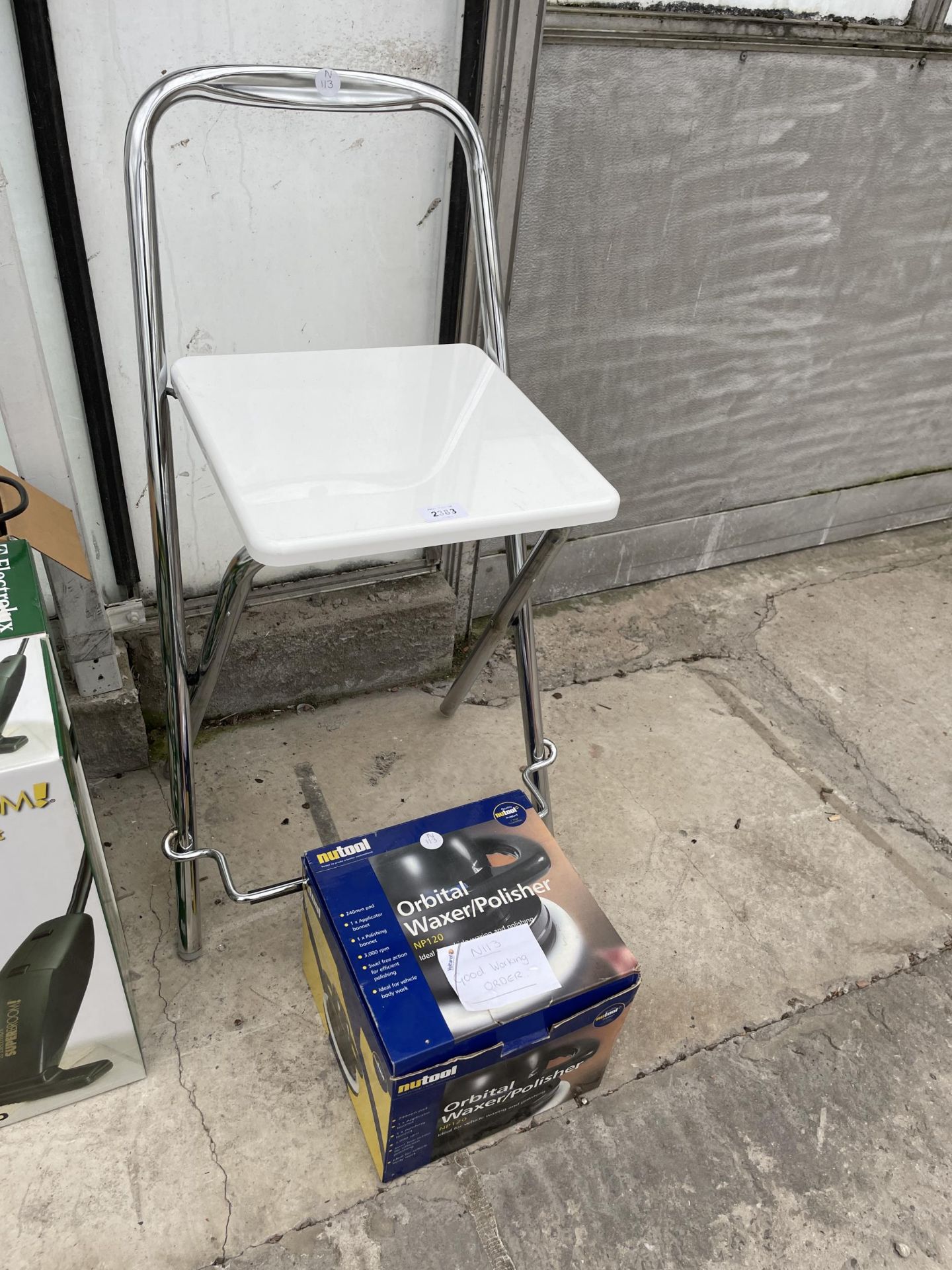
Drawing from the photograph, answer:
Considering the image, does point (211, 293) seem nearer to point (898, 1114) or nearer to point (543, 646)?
point (543, 646)

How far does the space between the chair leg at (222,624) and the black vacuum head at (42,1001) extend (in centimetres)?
30

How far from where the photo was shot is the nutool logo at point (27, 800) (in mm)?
875

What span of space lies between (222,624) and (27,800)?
34cm

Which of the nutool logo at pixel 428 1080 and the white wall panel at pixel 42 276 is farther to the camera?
the white wall panel at pixel 42 276

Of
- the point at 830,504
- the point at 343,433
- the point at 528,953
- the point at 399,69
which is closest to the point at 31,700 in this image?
the point at 343,433

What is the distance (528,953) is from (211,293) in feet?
3.34

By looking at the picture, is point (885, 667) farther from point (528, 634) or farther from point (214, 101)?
point (214, 101)

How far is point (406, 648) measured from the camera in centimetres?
178

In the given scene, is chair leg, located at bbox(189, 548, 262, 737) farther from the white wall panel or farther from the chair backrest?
the white wall panel

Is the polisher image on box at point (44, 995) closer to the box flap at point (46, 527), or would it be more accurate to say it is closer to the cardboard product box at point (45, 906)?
the cardboard product box at point (45, 906)

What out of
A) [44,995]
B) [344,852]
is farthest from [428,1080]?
[44,995]

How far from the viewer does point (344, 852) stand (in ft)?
Answer: 3.86

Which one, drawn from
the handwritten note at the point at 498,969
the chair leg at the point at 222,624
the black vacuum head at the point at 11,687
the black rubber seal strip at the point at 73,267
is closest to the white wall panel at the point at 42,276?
the black rubber seal strip at the point at 73,267

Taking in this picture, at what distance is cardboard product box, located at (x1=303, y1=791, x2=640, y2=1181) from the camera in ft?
3.33
